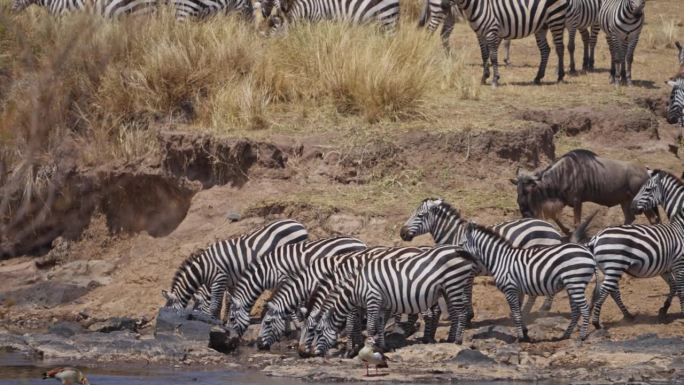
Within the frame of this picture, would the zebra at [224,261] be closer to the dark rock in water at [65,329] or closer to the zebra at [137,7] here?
the dark rock in water at [65,329]

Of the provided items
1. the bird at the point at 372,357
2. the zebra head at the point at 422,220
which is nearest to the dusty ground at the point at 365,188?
the zebra head at the point at 422,220

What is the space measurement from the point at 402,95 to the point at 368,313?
512cm

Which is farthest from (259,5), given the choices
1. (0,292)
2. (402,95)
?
(0,292)

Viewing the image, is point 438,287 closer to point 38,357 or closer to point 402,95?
point 38,357

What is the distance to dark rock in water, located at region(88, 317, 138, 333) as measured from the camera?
13534 mm

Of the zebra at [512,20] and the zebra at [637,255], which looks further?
the zebra at [512,20]

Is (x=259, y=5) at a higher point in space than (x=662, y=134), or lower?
higher

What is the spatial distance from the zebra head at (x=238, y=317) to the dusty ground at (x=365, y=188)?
19.4 inches

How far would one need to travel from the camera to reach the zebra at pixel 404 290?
12.1 metres

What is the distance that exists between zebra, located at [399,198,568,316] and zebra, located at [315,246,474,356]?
1034mm

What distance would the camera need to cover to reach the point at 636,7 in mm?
19828

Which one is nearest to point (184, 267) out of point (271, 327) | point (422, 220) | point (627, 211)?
point (271, 327)

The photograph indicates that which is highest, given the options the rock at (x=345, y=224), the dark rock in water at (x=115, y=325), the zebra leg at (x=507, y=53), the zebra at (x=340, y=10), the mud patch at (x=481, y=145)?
the zebra at (x=340, y=10)

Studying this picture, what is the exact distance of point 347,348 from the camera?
1245 centimetres
